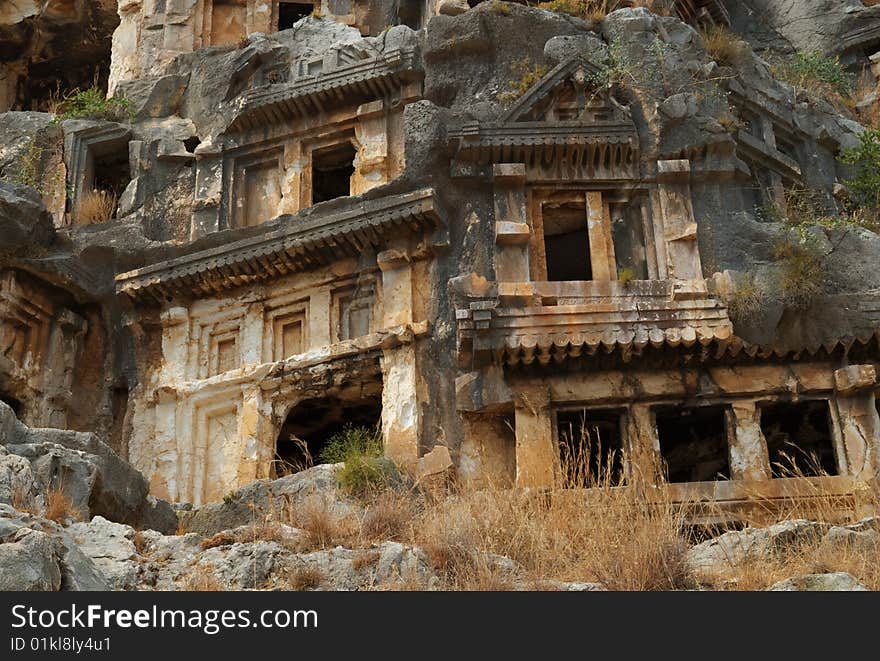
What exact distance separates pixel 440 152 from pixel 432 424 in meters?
4.02

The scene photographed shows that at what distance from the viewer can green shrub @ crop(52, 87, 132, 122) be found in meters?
23.7

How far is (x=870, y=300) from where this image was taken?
A: 60.9 ft

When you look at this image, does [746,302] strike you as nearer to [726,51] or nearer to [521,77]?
[521,77]

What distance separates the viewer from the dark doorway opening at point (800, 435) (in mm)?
19062

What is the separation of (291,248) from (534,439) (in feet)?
15.6

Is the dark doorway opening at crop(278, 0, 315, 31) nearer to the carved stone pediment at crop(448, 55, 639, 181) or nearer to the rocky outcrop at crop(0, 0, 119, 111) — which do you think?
the rocky outcrop at crop(0, 0, 119, 111)

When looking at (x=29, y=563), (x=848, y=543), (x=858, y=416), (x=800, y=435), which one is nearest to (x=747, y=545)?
(x=848, y=543)

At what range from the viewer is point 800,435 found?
65.2ft

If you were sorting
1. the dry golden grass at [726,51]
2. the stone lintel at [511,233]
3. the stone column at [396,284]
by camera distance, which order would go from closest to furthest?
the stone lintel at [511,233] < the stone column at [396,284] < the dry golden grass at [726,51]

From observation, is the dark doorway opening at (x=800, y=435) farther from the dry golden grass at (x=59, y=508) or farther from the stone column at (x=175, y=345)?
the dry golden grass at (x=59, y=508)

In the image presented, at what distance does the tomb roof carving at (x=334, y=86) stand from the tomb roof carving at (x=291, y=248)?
230cm

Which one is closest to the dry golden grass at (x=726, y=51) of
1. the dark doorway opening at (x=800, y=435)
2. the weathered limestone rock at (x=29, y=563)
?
the dark doorway opening at (x=800, y=435)

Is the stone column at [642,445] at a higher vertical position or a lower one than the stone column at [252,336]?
lower

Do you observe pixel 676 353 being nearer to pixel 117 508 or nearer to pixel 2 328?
pixel 117 508
